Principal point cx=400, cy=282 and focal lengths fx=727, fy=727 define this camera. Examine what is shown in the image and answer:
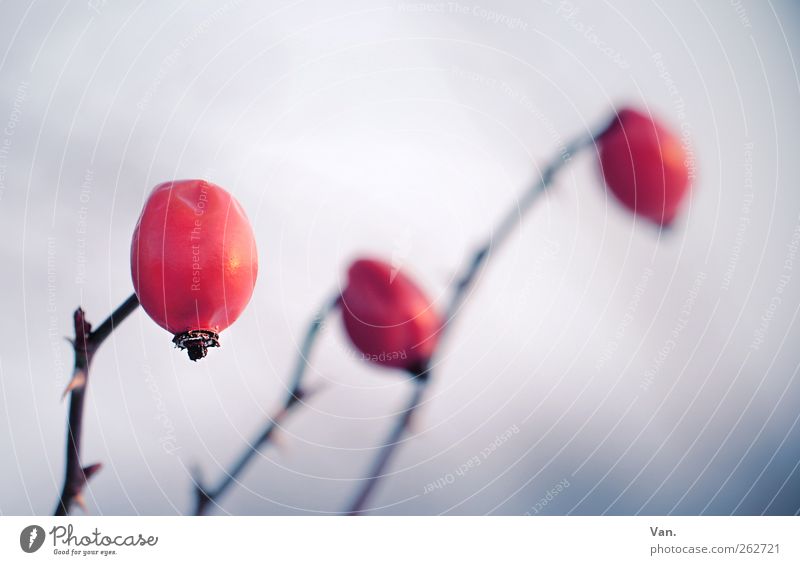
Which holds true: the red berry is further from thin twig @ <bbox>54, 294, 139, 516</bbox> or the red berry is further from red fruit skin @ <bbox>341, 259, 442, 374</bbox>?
red fruit skin @ <bbox>341, 259, 442, 374</bbox>

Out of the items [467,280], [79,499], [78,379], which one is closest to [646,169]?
[467,280]

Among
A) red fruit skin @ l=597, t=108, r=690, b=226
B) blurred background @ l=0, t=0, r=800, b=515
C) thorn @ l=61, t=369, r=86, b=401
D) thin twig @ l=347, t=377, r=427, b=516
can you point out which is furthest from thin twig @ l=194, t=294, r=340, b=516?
red fruit skin @ l=597, t=108, r=690, b=226

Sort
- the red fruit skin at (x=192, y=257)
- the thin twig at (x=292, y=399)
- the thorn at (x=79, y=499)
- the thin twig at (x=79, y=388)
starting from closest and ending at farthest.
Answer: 1. the red fruit skin at (x=192, y=257)
2. the thin twig at (x=79, y=388)
3. the thorn at (x=79, y=499)
4. the thin twig at (x=292, y=399)

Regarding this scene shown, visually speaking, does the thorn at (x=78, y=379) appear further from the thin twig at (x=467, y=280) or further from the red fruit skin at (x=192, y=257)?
the thin twig at (x=467, y=280)
